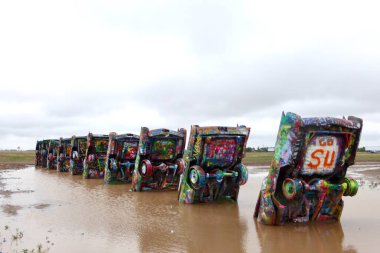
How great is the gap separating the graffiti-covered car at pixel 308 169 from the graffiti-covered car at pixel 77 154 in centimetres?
→ 1689

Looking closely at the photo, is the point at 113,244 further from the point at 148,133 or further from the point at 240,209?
the point at 148,133

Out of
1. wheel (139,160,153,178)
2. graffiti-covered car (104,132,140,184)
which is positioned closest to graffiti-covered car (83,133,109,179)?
graffiti-covered car (104,132,140,184)

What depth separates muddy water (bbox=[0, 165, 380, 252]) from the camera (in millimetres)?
6316

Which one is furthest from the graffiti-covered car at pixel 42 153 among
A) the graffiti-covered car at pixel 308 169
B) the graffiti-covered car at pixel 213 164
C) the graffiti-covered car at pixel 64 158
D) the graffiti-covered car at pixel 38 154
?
the graffiti-covered car at pixel 308 169

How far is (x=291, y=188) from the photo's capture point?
735 cm

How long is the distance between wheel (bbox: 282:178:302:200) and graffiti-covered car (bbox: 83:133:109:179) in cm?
1429

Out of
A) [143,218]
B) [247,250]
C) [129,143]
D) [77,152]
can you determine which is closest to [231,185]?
[143,218]

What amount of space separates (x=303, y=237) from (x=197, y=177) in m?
3.85

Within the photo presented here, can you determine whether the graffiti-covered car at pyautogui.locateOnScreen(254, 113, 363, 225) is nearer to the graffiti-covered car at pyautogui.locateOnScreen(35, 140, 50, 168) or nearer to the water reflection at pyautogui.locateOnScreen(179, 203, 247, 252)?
the water reflection at pyautogui.locateOnScreen(179, 203, 247, 252)

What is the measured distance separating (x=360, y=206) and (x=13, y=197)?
1070 centimetres

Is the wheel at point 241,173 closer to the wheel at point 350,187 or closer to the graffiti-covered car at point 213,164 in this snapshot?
the graffiti-covered car at point 213,164

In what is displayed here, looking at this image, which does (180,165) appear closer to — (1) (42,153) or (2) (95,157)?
(2) (95,157)

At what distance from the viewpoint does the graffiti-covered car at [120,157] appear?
55.4ft

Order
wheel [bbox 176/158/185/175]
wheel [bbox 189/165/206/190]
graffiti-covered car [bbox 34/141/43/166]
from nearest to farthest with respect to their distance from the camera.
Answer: wheel [bbox 189/165/206/190] < wheel [bbox 176/158/185/175] < graffiti-covered car [bbox 34/141/43/166]
